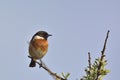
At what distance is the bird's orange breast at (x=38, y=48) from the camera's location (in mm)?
7620

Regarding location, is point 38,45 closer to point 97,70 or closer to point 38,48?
point 38,48

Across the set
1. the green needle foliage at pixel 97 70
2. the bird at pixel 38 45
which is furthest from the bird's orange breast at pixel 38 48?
the green needle foliage at pixel 97 70

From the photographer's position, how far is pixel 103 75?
4.25 meters

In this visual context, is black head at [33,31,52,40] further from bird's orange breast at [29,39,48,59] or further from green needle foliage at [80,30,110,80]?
green needle foliage at [80,30,110,80]

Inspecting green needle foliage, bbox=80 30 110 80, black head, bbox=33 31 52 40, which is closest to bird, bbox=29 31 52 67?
black head, bbox=33 31 52 40

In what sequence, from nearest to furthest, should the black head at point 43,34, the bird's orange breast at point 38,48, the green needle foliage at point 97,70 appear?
1. the green needle foliage at point 97,70
2. the bird's orange breast at point 38,48
3. the black head at point 43,34

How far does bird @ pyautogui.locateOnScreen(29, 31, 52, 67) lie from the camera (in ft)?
25.1

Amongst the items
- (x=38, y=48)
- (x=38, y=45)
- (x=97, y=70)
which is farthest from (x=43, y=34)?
(x=97, y=70)

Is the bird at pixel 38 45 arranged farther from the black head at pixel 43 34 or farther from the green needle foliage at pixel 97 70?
the green needle foliage at pixel 97 70

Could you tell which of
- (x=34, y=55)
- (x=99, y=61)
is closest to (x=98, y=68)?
(x=99, y=61)

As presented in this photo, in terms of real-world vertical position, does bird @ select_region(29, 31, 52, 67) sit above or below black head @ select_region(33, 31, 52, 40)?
below

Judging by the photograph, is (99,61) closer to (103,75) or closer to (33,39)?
(103,75)

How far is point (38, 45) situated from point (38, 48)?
132 mm

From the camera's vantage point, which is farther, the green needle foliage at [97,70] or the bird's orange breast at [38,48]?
the bird's orange breast at [38,48]
